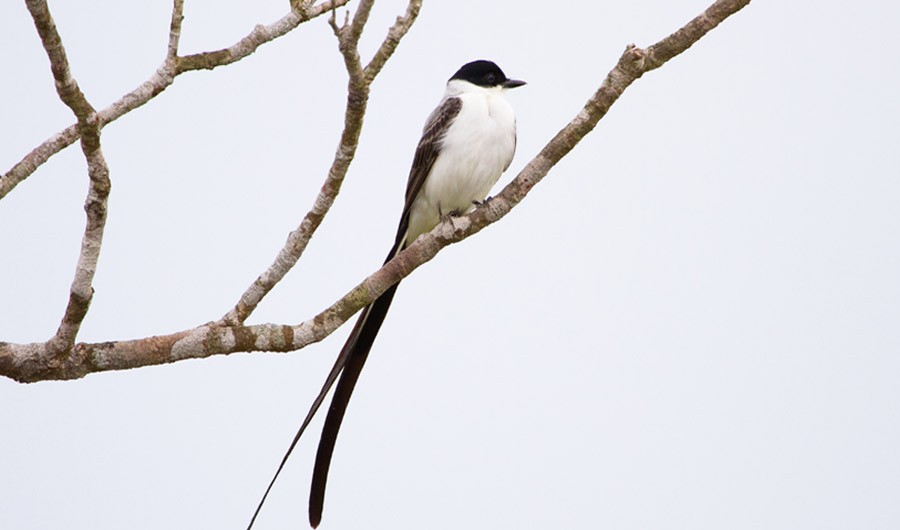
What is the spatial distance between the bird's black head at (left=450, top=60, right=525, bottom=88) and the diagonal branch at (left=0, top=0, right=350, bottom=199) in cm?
168

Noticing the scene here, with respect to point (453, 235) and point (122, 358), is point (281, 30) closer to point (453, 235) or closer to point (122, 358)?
point (453, 235)

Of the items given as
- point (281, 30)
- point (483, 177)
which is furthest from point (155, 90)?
point (483, 177)

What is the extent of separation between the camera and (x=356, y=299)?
3176 mm

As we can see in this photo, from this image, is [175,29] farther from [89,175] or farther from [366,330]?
[366,330]

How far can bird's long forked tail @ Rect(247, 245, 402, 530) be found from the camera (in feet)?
11.4

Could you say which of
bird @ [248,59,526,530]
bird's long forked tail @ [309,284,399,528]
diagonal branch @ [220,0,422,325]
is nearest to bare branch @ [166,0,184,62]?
diagonal branch @ [220,0,422,325]

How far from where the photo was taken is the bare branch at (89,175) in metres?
2.43

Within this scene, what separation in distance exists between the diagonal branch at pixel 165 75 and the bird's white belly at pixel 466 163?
4.33ft

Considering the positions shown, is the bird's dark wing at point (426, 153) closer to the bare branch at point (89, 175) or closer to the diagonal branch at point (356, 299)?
the diagonal branch at point (356, 299)

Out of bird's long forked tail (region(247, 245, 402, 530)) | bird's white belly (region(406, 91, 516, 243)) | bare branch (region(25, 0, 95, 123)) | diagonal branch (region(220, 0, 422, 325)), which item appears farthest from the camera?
bird's white belly (region(406, 91, 516, 243))

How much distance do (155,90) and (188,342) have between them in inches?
29.2

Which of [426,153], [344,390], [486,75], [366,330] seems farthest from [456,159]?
[344,390]

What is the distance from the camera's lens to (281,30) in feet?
11.1

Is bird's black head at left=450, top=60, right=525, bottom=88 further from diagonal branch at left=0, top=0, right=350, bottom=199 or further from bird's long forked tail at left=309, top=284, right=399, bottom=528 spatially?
diagonal branch at left=0, top=0, right=350, bottom=199
